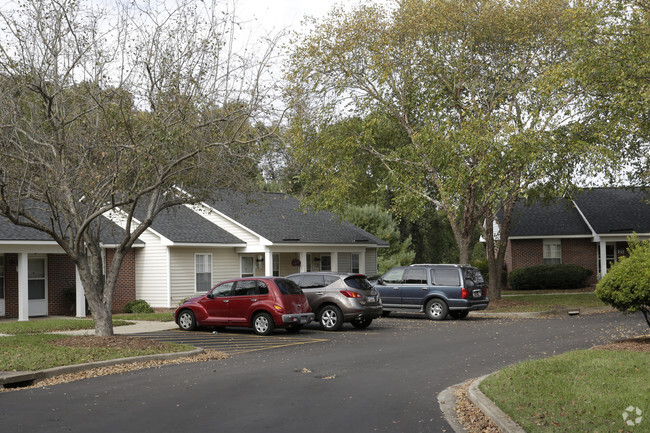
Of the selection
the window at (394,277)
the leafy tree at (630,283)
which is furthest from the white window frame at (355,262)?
the leafy tree at (630,283)

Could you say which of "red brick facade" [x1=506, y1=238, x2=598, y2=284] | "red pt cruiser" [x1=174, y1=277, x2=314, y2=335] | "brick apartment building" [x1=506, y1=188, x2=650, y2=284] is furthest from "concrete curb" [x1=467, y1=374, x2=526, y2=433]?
"red brick facade" [x1=506, y1=238, x2=598, y2=284]

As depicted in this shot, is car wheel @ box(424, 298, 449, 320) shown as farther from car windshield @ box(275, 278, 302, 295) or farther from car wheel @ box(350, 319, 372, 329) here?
car windshield @ box(275, 278, 302, 295)

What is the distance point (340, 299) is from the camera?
2114cm

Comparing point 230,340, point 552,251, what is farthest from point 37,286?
point 552,251

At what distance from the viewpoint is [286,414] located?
9234 millimetres

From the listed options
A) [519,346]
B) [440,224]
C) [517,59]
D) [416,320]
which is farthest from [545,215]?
[519,346]

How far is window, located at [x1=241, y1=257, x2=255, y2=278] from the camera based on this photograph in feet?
109

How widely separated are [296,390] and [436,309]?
563 inches

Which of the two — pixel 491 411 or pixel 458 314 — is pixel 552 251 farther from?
pixel 491 411

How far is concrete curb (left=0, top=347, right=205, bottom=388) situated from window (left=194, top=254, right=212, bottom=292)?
15.3 metres

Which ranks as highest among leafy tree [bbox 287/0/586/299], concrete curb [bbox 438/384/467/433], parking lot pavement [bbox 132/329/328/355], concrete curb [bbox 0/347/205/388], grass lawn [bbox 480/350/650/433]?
leafy tree [bbox 287/0/586/299]

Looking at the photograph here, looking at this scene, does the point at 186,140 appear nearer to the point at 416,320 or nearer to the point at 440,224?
the point at 416,320

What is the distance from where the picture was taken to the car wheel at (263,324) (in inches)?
768

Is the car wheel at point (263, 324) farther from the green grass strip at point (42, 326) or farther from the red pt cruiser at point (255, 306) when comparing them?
the green grass strip at point (42, 326)
